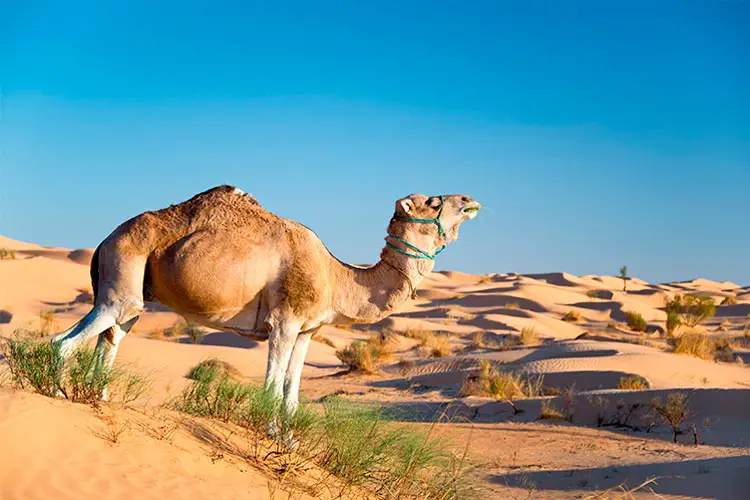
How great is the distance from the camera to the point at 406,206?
7.64 m

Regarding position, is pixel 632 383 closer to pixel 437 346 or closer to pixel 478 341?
pixel 437 346

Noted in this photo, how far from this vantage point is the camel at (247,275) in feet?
22.9

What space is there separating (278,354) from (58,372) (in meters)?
1.78

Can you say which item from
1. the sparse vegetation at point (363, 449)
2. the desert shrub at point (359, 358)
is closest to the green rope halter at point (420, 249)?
the sparse vegetation at point (363, 449)

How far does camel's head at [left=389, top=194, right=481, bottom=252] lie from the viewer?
7.66 meters

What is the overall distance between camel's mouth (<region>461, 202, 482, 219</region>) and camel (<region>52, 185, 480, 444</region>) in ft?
0.47

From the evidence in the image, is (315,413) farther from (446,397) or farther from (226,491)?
(446,397)

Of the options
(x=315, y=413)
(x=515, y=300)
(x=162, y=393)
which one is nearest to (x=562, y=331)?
(x=515, y=300)

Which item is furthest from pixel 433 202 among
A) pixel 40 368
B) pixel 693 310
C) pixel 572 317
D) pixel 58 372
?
pixel 572 317

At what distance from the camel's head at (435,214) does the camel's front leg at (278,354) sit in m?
1.46

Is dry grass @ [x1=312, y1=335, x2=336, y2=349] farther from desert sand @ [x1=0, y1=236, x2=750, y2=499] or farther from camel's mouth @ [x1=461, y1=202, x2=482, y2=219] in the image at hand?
camel's mouth @ [x1=461, y1=202, x2=482, y2=219]

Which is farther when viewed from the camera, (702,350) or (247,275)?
(702,350)

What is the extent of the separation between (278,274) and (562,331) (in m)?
32.3

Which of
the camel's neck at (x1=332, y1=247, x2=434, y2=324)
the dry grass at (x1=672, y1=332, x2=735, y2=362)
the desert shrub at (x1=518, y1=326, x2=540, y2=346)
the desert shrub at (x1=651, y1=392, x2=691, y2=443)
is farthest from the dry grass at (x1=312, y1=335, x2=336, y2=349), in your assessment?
the camel's neck at (x1=332, y1=247, x2=434, y2=324)
